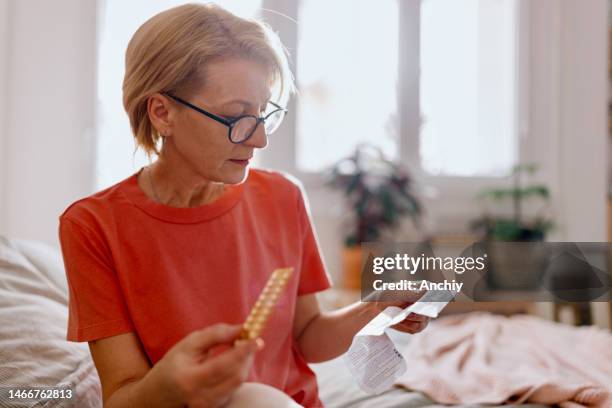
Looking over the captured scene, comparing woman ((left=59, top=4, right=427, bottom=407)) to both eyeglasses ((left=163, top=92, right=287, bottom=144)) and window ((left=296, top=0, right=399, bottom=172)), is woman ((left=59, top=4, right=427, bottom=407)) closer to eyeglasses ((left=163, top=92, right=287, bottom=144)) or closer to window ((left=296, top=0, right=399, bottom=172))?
eyeglasses ((left=163, top=92, right=287, bottom=144))

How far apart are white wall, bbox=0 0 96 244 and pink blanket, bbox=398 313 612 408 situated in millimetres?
1295

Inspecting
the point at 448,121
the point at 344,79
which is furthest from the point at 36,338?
the point at 448,121

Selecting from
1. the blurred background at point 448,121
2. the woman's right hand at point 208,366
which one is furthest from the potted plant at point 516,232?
the woman's right hand at point 208,366

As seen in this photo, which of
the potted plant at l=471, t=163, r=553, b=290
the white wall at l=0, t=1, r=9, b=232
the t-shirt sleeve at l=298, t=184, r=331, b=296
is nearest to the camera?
the t-shirt sleeve at l=298, t=184, r=331, b=296

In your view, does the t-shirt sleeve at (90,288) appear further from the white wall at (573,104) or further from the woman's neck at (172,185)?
the white wall at (573,104)

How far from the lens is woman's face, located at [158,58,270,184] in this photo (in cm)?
74

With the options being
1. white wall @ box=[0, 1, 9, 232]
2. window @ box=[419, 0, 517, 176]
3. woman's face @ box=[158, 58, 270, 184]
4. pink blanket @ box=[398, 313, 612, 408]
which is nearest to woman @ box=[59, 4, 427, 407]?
woman's face @ box=[158, 58, 270, 184]

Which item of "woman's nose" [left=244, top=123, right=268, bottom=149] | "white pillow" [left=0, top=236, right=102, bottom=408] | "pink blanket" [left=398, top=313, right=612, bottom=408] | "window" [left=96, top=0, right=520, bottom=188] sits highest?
"window" [left=96, top=0, right=520, bottom=188]

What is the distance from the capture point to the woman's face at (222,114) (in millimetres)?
736

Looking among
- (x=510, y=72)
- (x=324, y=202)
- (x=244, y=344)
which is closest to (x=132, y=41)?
(x=244, y=344)

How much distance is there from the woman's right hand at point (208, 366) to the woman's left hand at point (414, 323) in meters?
0.25

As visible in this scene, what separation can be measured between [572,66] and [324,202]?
1.39 meters

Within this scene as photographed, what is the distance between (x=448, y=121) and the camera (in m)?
3.04

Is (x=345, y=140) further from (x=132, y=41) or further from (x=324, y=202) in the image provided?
(x=132, y=41)
